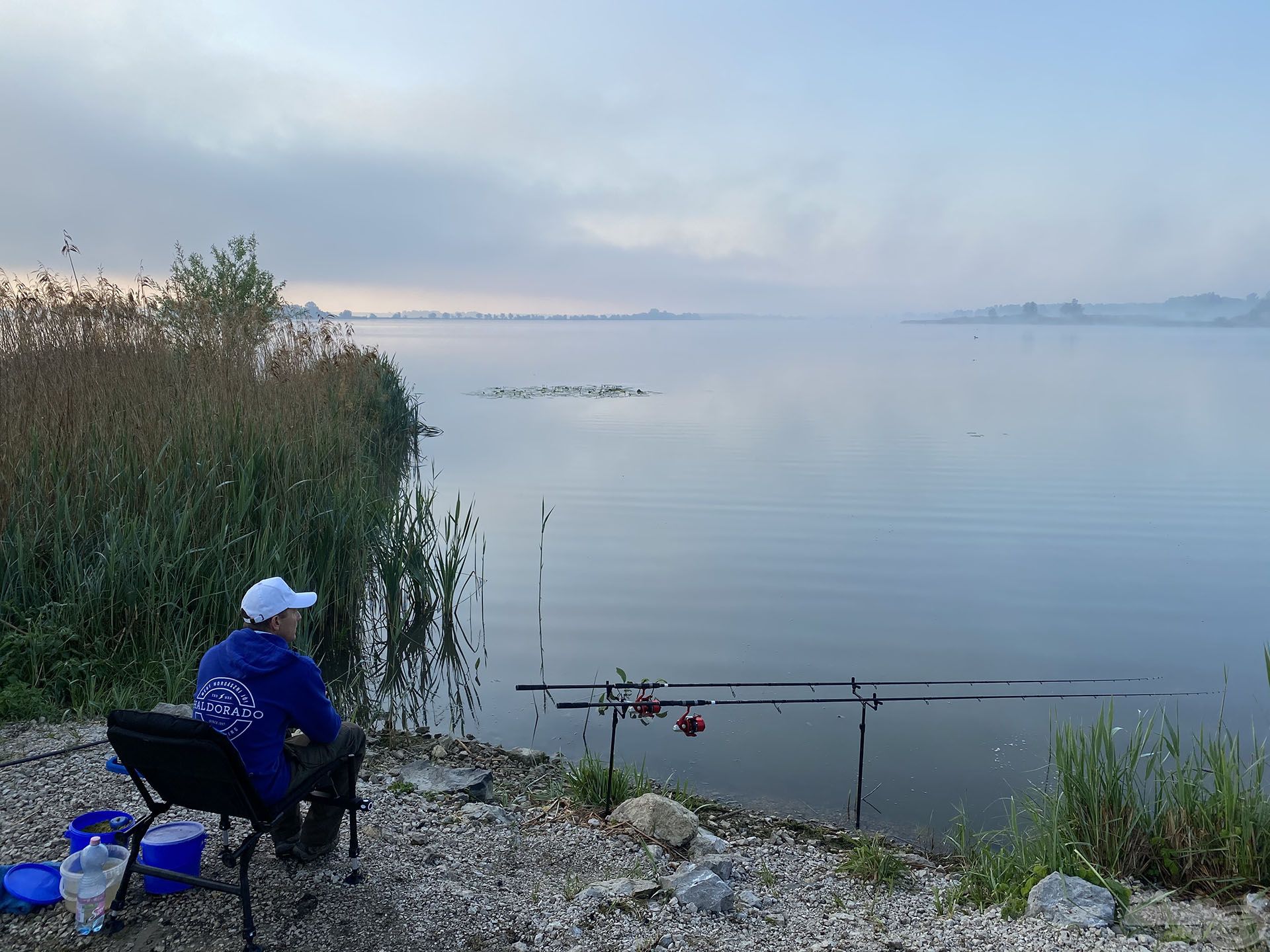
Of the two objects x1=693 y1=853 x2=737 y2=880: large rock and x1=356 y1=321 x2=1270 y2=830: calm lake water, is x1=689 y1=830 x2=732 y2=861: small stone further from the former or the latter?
x1=356 y1=321 x2=1270 y2=830: calm lake water

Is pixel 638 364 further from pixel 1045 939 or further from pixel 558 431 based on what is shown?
pixel 1045 939

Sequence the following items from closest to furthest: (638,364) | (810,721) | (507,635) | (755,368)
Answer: (810,721), (507,635), (755,368), (638,364)

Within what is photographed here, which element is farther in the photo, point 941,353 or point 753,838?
point 941,353

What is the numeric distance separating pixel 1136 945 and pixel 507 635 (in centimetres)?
757

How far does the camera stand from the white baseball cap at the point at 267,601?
12.7 ft

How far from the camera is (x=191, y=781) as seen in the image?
141 inches

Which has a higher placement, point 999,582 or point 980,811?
point 999,582

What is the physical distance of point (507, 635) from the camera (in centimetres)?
1062

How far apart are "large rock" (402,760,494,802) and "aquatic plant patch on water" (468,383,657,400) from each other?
34.8 metres

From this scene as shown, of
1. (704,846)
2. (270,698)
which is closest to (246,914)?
(270,698)

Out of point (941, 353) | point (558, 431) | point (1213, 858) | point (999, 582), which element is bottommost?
point (1213, 858)

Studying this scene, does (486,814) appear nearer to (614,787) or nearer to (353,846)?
(614,787)

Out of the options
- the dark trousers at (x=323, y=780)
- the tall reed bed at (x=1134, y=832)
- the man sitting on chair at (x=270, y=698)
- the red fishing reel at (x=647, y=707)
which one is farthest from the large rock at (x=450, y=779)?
the tall reed bed at (x=1134, y=832)

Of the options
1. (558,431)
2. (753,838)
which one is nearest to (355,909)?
(753,838)
